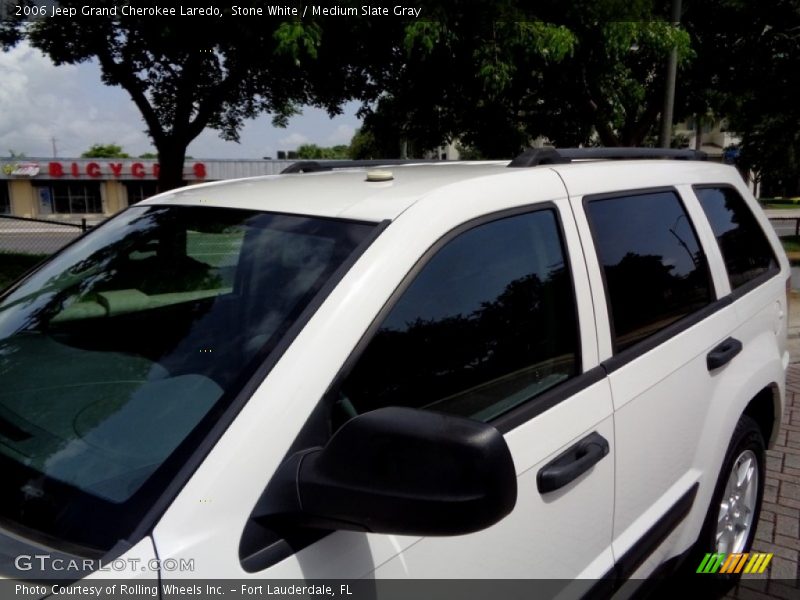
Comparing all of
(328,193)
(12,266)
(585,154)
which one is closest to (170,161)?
(12,266)

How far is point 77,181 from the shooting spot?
50219mm

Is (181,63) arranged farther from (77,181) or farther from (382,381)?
(77,181)

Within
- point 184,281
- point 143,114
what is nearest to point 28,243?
point 143,114

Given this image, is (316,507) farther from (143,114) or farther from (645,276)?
(143,114)

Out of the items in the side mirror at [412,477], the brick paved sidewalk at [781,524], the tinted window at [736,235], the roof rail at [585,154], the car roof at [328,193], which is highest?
the roof rail at [585,154]

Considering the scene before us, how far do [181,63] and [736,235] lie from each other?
10101 millimetres

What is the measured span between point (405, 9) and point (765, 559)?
704 cm

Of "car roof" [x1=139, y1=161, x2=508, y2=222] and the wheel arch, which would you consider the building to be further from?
"car roof" [x1=139, y1=161, x2=508, y2=222]

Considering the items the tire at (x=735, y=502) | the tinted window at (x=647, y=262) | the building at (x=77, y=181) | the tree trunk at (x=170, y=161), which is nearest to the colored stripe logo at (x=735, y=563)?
the tire at (x=735, y=502)

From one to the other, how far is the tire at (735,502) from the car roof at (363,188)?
1.09 m

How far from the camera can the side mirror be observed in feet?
3.85

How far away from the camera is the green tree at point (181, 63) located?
9.00m

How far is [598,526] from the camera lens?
1.98 m

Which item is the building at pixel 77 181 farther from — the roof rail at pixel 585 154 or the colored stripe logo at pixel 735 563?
the colored stripe logo at pixel 735 563
